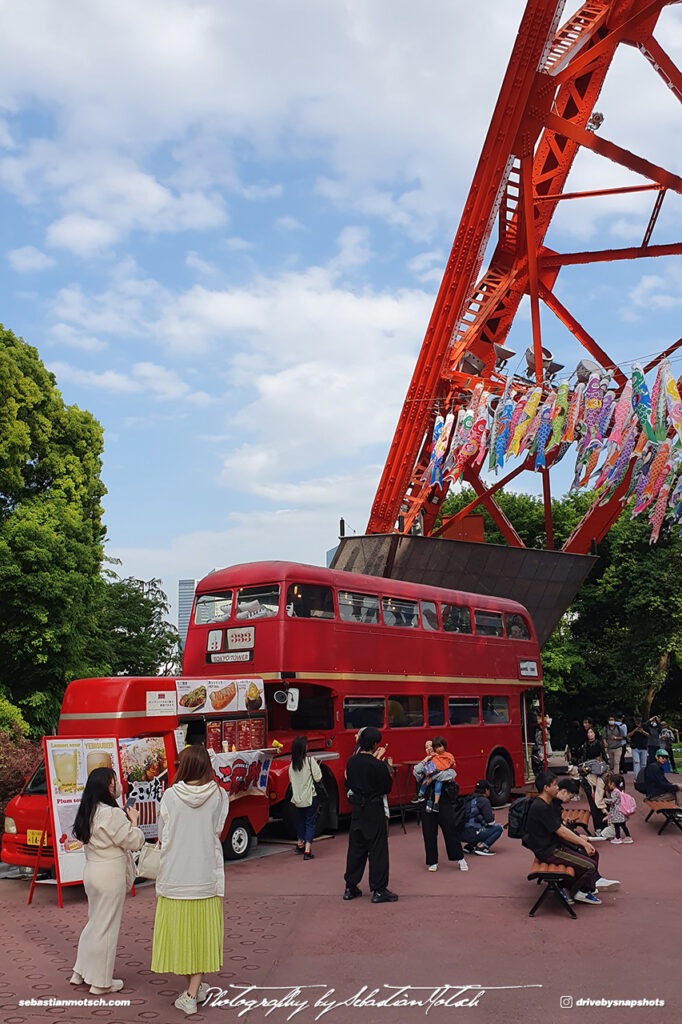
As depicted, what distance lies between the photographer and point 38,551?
20.8m

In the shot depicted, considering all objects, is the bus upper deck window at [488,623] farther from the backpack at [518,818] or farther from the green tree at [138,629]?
the green tree at [138,629]

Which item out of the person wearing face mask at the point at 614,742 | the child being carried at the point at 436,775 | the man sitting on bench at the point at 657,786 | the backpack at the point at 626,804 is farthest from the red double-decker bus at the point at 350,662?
the person wearing face mask at the point at 614,742

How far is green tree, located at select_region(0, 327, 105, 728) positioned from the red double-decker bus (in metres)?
7.25

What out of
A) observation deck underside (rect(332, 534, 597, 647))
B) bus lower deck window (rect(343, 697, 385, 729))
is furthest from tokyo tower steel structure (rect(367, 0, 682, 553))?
bus lower deck window (rect(343, 697, 385, 729))

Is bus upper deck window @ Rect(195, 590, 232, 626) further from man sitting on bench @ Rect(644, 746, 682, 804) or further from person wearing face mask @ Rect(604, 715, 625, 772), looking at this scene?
person wearing face mask @ Rect(604, 715, 625, 772)

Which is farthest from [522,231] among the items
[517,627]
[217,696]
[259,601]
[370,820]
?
[370,820]

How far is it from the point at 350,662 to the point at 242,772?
317cm

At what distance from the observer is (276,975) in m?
6.64

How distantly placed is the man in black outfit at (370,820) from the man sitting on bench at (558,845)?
150 centimetres

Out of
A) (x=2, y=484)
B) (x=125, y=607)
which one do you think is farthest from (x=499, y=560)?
(x=125, y=607)

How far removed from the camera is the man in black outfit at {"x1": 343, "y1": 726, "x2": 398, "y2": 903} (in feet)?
30.2

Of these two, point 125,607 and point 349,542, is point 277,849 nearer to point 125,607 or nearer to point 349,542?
point 349,542

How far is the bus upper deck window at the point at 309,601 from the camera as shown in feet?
46.3

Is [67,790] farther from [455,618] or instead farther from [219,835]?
[455,618]
